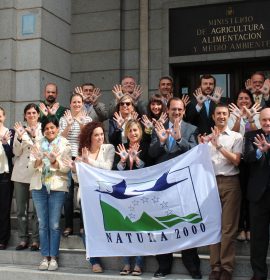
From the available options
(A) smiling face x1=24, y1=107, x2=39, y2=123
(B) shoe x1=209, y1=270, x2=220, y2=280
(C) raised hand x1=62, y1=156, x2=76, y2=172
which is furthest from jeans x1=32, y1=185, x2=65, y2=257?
(B) shoe x1=209, y1=270, x2=220, y2=280

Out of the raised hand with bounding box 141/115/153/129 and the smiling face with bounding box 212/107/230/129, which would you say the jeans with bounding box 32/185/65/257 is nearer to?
the raised hand with bounding box 141/115/153/129

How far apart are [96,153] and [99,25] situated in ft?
20.0

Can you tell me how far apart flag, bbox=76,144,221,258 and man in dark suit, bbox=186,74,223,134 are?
1333 millimetres

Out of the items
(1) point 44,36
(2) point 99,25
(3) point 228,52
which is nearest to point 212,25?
(3) point 228,52

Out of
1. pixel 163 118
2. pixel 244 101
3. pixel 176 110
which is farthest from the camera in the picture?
pixel 244 101

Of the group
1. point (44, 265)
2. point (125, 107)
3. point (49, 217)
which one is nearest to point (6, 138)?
point (49, 217)

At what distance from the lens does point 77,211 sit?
844cm

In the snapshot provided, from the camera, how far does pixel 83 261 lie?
7180 mm

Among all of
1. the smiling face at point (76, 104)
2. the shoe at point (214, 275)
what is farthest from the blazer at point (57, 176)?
the shoe at point (214, 275)

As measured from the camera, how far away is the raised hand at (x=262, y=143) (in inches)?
232

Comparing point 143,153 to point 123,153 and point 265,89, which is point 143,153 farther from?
point 265,89

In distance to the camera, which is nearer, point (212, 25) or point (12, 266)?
point (12, 266)

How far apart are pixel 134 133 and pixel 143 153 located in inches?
13.5

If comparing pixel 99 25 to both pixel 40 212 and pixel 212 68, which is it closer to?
pixel 212 68
